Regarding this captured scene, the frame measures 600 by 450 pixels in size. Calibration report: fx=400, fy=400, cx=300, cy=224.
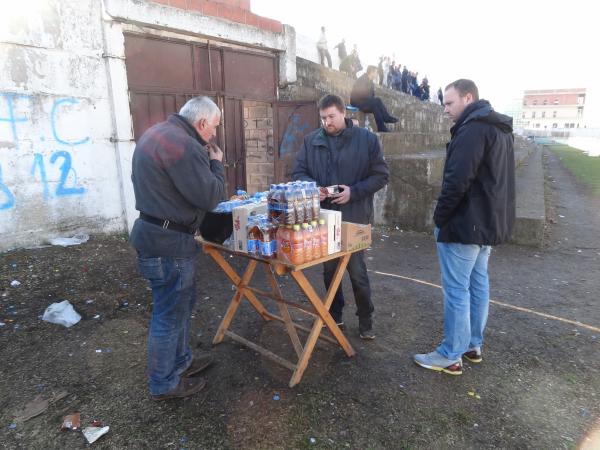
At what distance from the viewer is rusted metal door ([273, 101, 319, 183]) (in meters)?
7.95

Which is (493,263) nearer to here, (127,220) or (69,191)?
(127,220)

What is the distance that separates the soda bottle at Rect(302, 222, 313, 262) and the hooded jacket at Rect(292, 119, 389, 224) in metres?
0.87

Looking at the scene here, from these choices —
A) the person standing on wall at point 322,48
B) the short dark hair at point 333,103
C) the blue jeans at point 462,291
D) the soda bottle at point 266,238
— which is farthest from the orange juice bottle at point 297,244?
the person standing on wall at point 322,48

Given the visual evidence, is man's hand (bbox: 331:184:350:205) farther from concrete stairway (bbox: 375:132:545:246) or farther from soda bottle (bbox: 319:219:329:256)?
concrete stairway (bbox: 375:132:545:246)

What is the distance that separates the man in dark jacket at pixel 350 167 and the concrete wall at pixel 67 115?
3.89 meters

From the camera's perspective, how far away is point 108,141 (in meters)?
5.97

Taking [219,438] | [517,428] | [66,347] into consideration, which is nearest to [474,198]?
[517,428]

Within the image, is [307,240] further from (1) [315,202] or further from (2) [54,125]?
(2) [54,125]

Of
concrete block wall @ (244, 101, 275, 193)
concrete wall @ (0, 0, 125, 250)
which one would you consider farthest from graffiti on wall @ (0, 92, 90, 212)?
concrete block wall @ (244, 101, 275, 193)

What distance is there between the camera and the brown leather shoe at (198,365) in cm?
302

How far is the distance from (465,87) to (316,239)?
1.55m

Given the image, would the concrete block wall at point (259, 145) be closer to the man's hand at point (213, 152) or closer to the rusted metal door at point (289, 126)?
the rusted metal door at point (289, 126)

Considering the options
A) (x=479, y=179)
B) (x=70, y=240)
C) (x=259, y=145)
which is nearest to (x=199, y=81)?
(x=259, y=145)

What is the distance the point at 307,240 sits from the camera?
2600 millimetres
